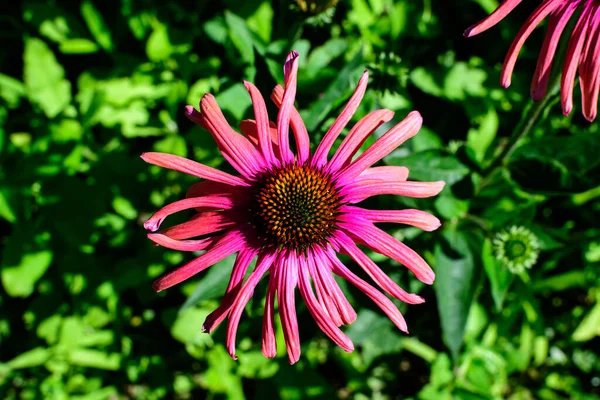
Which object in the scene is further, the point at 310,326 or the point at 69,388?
the point at 69,388

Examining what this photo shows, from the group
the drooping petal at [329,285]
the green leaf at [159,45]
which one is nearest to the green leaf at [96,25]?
the green leaf at [159,45]

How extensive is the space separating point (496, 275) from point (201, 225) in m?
1.05

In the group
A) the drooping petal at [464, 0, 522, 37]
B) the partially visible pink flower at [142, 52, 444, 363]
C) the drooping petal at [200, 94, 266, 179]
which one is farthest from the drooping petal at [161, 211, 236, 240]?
the drooping petal at [464, 0, 522, 37]

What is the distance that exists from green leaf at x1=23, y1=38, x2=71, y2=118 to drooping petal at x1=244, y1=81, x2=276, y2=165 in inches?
52.8

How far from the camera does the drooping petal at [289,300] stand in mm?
1251

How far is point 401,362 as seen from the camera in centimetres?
290

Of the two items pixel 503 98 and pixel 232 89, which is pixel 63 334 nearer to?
pixel 232 89

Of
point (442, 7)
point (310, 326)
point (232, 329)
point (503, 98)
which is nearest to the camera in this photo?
point (232, 329)

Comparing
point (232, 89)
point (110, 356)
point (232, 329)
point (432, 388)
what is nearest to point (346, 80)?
point (232, 89)

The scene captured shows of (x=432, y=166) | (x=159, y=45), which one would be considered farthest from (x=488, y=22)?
(x=159, y=45)

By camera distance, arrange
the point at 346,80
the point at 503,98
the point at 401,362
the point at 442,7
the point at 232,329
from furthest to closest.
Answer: the point at 401,362 → the point at 442,7 → the point at 503,98 → the point at 346,80 → the point at 232,329

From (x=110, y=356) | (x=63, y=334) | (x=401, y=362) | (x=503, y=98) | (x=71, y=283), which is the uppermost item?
(x=503, y=98)

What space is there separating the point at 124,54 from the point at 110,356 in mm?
1404

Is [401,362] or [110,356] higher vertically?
[110,356]
